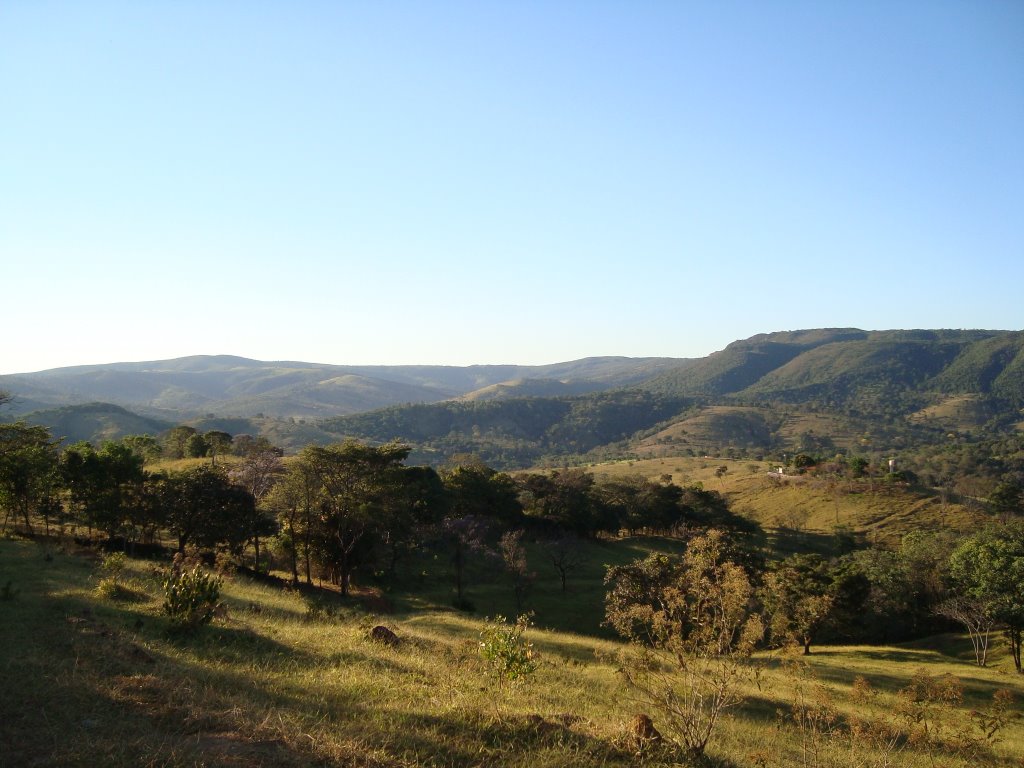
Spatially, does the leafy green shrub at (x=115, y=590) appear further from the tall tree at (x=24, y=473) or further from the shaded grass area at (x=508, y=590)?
the tall tree at (x=24, y=473)

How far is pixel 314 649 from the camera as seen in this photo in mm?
12820

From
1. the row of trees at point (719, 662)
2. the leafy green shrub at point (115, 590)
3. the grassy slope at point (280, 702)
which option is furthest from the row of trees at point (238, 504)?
the row of trees at point (719, 662)

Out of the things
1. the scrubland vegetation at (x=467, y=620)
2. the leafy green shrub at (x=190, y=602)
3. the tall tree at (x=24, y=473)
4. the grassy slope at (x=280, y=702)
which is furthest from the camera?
the tall tree at (x=24, y=473)

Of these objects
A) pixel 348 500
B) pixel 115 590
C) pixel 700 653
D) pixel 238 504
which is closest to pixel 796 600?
pixel 348 500

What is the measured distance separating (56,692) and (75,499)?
3016cm

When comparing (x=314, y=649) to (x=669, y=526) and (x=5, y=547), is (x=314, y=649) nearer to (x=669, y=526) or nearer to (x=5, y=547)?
(x=5, y=547)

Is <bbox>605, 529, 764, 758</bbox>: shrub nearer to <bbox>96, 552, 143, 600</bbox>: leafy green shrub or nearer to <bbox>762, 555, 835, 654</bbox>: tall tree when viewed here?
<bbox>96, 552, 143, 600</bbox>: leafy green shrub

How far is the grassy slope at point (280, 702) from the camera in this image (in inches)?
264

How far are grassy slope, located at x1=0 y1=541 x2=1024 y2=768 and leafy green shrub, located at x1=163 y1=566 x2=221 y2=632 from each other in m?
0.37

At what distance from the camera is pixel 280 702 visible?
855cm

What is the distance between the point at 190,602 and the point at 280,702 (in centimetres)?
583

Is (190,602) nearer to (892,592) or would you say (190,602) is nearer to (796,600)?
(796,600)

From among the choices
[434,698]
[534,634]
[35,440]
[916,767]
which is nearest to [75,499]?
[35,440]

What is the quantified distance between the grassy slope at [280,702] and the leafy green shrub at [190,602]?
37cm
